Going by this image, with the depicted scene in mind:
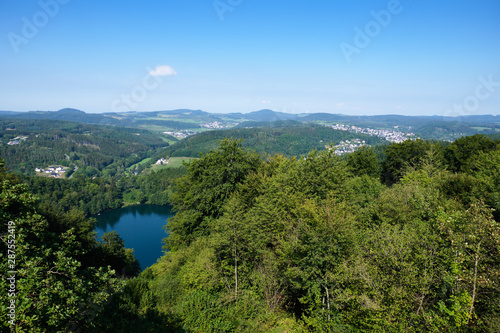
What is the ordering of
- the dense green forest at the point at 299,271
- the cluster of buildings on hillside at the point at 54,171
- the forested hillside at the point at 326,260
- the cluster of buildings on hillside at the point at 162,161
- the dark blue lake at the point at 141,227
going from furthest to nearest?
1. the cluster of buildings on hillside at the point at 162,161
2. the cluster of buildings on hillside at the point at 54,171
3. the dark blue lake at the point at 141,227
4. the forested hillside at the point at 326,260
5. the dense green forest at the point at 299,271

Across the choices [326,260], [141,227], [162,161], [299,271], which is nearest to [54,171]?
[162,161]

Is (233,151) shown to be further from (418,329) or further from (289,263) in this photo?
(418,329)

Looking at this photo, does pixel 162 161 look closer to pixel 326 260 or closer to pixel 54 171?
pixel 54 171

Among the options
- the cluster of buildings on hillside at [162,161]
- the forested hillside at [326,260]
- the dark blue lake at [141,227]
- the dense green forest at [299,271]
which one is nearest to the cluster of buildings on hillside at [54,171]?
the cluster of buildings on hillside at [162,161]

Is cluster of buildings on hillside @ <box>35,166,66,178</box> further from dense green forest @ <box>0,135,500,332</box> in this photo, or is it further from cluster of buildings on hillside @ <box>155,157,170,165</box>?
dense green forest @ <box>0,135,500,332</box>

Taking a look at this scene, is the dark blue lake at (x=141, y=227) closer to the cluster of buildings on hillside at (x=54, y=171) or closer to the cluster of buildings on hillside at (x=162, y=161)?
the cluster of buildings on hillside at (x=162, y=161)

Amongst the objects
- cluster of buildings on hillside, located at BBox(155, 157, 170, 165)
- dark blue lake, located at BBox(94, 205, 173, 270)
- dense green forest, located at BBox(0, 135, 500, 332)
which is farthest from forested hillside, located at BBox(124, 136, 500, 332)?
cluster of buildings on hillside, located at BBox(155, 157, 170, 165)
